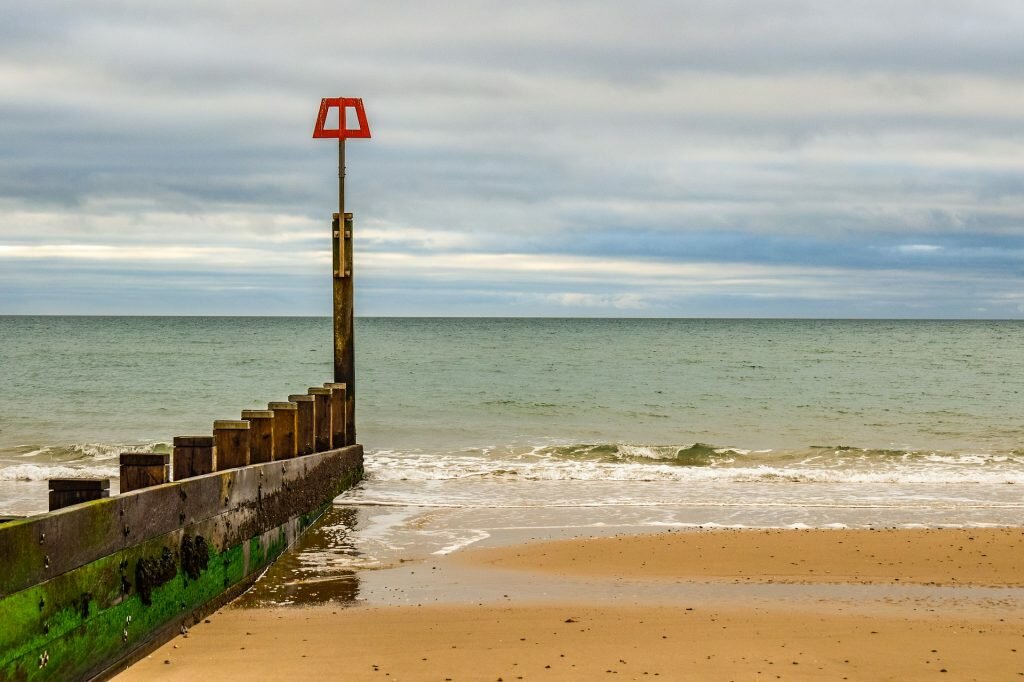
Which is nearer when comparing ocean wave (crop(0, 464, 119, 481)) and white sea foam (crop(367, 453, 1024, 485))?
ocean wave (crop(0, 464, 119, 481))

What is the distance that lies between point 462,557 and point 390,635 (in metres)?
2.60

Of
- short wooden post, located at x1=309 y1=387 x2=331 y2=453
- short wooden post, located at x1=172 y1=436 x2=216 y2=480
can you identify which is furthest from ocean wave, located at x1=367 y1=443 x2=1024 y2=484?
short wooden post, located at x1=172 y1=436 x2=216 y2=480

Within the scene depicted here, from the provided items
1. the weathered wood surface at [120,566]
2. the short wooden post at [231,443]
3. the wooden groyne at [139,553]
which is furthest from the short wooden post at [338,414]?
the short wooden post at [231,443]

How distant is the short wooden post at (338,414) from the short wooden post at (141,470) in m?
5.91

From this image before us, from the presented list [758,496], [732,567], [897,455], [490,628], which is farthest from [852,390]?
[490,628]

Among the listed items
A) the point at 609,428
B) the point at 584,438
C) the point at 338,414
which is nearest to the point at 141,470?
the point at 338,414

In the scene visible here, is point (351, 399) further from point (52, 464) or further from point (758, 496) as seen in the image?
point (52, 464)

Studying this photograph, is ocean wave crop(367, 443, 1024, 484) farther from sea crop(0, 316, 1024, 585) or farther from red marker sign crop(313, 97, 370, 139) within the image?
red marker sign crop(313, 97, 370, 139)

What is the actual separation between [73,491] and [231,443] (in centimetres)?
239

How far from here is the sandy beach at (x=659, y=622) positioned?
18.4 ft

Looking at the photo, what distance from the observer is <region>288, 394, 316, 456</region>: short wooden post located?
9844 millimetres

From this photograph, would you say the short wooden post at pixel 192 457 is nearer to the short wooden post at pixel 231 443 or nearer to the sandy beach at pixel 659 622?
the short wooden post at pixel 231 443

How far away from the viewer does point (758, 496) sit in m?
13.0

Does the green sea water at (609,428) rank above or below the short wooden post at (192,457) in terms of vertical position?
below
